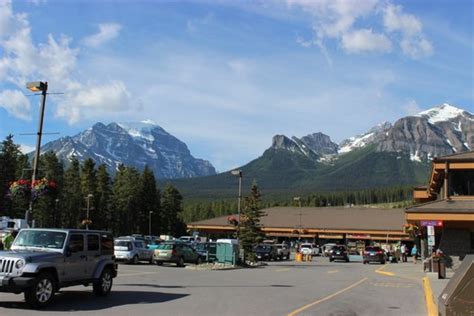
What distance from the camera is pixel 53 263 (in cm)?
1447

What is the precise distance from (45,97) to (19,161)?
271 ft

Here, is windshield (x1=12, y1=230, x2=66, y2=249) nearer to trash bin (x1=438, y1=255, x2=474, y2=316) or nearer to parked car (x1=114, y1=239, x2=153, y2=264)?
trash bin (x1=438, y1=255, x2=474, y2=316)

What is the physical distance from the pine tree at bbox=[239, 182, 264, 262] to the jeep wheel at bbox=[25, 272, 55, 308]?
30.5 metres

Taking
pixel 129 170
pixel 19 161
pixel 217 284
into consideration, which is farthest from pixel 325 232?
pixel 217 284

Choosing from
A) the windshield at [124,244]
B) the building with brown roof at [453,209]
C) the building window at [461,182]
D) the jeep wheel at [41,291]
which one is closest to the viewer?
the jeep wheel at [41,291]

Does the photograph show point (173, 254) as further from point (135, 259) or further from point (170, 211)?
point (170, 211)

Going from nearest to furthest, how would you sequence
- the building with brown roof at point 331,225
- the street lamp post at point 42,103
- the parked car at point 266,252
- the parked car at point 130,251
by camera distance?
1. the street lamp post at point 42,103
2. the parked car at point 130,251
3. the parked car at point 266,252
4. the building with brown roof at point 331,225

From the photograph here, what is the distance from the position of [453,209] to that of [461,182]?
3.81m

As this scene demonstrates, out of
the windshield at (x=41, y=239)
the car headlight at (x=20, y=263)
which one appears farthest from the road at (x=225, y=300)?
the windshield at (x=41, y=239)

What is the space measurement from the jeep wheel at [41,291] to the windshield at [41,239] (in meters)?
1.03

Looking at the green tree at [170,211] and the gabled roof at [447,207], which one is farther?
the green tree at [170,211]

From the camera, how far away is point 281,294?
19.2 metres

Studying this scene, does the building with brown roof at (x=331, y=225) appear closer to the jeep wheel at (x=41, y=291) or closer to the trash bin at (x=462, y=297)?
the jeep wheel at (x=41, y=291)

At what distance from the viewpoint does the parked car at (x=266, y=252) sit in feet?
180
